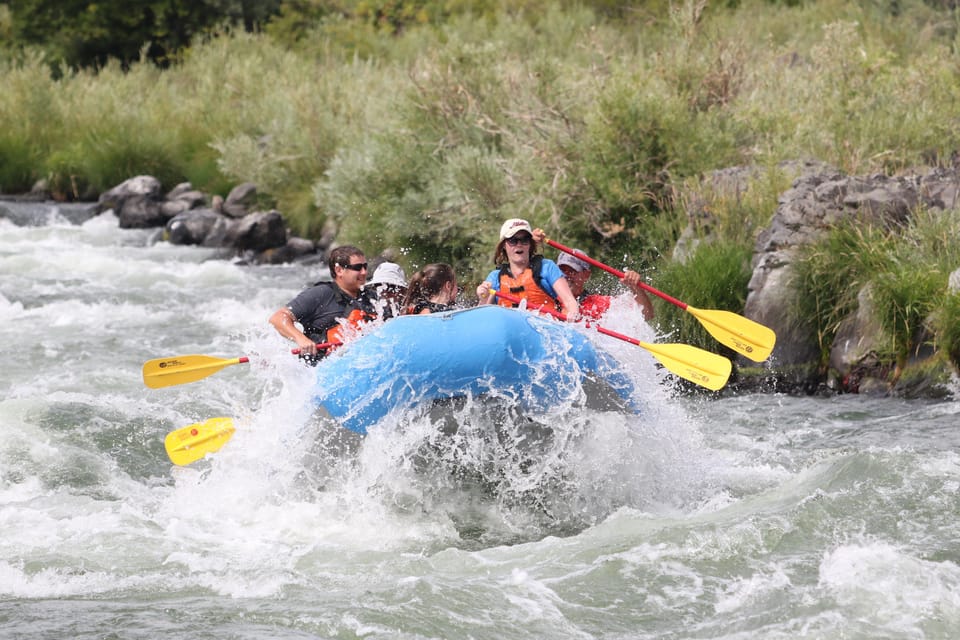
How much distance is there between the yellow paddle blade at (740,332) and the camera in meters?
6.47

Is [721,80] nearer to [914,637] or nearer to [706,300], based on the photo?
[706,300]

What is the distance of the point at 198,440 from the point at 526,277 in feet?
6.47

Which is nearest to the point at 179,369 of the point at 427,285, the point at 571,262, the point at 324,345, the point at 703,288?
the point at 324,345

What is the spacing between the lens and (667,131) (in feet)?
31.3

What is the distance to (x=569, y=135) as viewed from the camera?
1009 cm

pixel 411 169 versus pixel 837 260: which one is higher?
pixel 837 260

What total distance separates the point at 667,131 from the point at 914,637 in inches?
237

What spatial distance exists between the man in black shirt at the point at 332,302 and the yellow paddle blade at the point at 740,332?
1730 millimetres

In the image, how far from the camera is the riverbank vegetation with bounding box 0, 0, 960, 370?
30.5ft

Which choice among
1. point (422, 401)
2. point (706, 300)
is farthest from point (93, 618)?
point (706, 300)

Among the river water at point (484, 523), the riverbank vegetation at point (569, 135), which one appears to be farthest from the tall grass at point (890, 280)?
the river water at point (484, 523)

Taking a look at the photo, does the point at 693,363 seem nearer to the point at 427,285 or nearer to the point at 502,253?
the point at 427,285

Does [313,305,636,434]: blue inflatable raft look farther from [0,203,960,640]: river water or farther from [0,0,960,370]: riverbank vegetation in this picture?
[0,0,960,370]: riverbank vegetation

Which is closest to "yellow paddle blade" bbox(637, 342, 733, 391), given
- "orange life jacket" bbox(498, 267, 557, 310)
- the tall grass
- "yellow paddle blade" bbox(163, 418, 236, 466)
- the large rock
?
"orange life jacket" bbox(498, 267, 557, 310)
